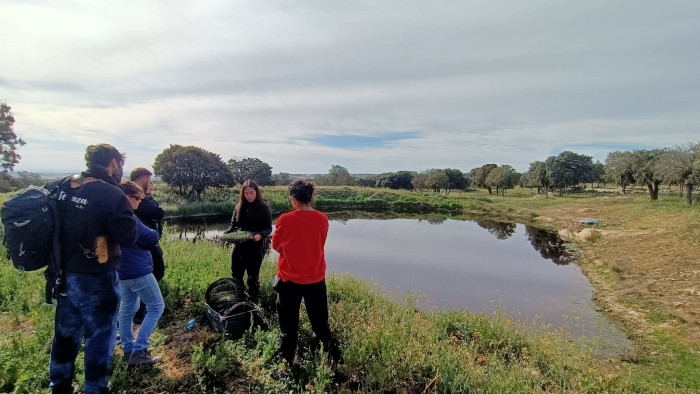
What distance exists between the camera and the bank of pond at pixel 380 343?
380 centimetres

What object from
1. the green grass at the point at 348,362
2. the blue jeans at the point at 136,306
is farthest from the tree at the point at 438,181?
the blue jeans at the point at 136,306

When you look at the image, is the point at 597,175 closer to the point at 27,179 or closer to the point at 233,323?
the point at 233,323

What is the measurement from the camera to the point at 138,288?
3918mm

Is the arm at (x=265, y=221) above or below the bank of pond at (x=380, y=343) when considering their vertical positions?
above

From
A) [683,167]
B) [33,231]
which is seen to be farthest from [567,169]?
[33,231]

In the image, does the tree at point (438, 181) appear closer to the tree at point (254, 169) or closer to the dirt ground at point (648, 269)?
the tree at point (254, 169)

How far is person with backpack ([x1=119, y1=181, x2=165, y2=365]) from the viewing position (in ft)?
12.5

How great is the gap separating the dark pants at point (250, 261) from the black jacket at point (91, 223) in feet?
9.21

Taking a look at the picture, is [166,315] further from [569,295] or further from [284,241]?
[569,295]

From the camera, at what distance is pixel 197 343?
4613 mm

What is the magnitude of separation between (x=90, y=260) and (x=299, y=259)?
6.11 ft

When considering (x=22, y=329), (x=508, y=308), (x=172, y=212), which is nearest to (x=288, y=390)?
(x=22, y=329)

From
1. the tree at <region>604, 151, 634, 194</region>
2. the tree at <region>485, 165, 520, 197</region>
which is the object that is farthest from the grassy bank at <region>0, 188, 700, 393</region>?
the tree at <region>485, 165, 520, 197</region>

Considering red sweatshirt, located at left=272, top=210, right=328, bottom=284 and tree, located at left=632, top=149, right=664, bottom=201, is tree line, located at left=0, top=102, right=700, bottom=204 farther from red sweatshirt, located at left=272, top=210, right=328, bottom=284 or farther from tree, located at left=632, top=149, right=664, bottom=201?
red sweatshirt, located at left=272, top=210, right=328, bottom=284
